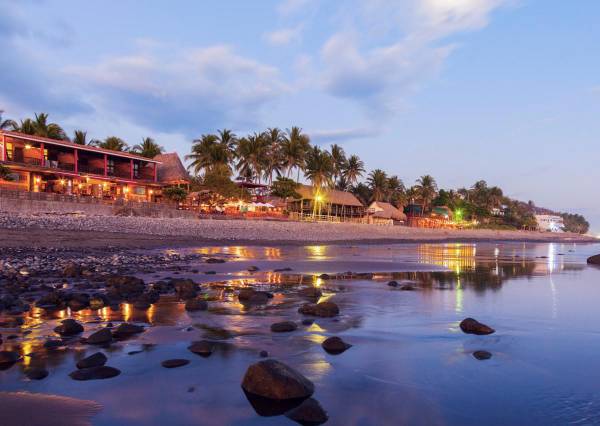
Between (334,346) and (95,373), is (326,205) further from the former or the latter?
(95,373)

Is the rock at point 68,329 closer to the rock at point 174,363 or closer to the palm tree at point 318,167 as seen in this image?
the rock at point 174,363

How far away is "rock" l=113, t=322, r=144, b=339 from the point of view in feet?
18.1

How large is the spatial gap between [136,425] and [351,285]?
28.1ft

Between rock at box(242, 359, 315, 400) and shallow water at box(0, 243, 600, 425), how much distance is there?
15 centimetres

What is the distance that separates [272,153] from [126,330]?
226ft

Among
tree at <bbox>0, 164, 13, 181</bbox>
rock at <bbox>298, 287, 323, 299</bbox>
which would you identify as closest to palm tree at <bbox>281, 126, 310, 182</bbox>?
tree at <bbox>0, 164, 13, 181</bbox>

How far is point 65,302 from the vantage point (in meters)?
7.38

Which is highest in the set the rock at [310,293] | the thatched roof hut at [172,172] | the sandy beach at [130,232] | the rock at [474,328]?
the thatched roof hut at [172,172]

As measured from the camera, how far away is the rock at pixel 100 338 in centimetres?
516

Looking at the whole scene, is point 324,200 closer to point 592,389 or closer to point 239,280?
point 239,280

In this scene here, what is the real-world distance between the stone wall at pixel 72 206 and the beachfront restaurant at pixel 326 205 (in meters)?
31.6

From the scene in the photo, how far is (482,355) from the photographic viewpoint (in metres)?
→ 5.10

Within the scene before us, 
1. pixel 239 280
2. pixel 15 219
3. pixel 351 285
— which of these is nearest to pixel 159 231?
pixel 15 219

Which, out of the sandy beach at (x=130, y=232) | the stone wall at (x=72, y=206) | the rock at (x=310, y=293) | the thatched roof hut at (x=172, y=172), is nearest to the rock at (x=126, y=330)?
the rock at (x=310, y=293)
